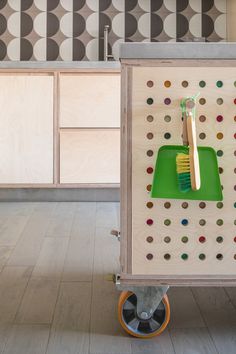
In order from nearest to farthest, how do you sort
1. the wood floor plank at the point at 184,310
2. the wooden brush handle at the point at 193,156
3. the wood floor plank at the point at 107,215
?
1. the wooden brush handle at the point at 193,156
2. the wood floor plank at the point at 184,310
3. the wood floor plank at the point at 107,215

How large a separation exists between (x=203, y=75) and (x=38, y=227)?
5.25 feet

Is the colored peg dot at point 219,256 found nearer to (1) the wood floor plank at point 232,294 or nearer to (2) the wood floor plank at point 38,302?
(1) the wood floor plank at point 232,294

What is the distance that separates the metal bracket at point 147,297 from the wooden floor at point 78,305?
9 cm

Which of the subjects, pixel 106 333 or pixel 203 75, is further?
pixel 106 333

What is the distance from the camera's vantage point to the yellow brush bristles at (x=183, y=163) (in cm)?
112

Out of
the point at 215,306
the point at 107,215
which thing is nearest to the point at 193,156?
the point at 215,306

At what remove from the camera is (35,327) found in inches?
52.3

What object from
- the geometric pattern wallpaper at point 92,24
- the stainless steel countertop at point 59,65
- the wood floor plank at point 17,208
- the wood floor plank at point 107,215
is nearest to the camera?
the wood floor plank at point 107,215

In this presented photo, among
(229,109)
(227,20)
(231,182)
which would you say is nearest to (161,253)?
(231,182)

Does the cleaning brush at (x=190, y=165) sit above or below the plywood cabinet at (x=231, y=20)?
below

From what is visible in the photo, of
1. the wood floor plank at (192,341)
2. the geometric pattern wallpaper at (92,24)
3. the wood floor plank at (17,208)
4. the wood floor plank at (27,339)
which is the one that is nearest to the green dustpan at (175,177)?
the wood floor plank at (192,341)

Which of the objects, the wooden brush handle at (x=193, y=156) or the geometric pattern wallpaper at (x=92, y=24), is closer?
the wooden brush handle at (x=193, y=156)

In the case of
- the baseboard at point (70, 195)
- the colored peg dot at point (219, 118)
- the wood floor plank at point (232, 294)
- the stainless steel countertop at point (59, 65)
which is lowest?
the wood floor plank at point (232, 294)

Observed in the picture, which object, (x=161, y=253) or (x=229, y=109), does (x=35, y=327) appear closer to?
(x=161, y=253)
